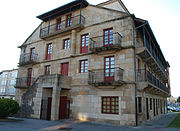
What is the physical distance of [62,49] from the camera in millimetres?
16734

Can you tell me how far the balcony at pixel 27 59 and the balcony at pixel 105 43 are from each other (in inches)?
337

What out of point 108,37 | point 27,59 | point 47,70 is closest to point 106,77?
point 108,37

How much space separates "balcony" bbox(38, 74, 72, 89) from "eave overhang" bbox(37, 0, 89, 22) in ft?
24.9

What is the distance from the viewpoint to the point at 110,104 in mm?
12547

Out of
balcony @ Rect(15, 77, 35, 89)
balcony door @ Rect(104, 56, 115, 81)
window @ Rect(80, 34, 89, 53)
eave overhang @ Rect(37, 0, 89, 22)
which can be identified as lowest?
balcony @ Rect(15, 77, 35, 89)

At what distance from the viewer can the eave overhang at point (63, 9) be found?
52.6ft

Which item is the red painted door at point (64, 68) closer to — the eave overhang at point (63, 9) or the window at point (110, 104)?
the window at point (110, 104)

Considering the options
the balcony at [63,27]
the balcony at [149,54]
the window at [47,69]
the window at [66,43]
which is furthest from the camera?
the window at [47,69]

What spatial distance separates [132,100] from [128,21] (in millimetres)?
6779

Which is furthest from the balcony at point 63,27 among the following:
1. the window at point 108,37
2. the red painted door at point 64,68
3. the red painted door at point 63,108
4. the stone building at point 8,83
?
the stone building at point 8,83

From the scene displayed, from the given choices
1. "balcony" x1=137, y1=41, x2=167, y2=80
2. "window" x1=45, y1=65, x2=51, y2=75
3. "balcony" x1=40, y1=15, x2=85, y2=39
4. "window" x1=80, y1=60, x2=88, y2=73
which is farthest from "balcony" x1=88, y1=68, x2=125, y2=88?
"window" x1=45, y1=65, x2=51, y2=75

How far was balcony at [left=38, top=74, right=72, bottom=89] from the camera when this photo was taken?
1340 cm

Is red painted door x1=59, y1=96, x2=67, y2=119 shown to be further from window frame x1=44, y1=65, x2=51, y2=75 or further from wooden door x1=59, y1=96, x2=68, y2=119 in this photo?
window frame x1=44, y1=65, x2=51, y2=75

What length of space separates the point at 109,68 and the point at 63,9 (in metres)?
9.49
